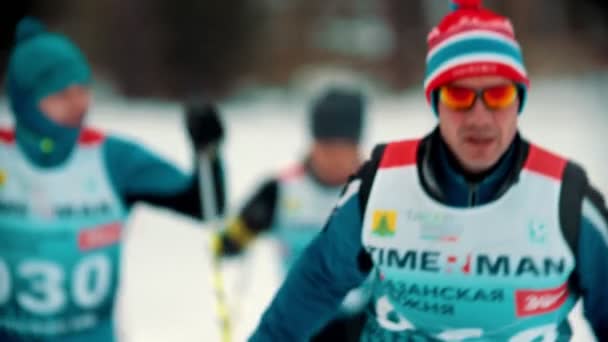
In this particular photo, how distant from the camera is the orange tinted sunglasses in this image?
228 cm

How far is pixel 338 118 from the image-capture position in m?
4.47

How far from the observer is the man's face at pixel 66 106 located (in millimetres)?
3652

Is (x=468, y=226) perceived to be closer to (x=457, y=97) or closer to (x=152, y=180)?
(x=457, y=97)

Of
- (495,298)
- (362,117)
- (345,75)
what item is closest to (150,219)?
(362,117)

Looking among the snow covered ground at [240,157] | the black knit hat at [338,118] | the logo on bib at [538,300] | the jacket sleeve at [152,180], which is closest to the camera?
the logo on bib at [538,300]

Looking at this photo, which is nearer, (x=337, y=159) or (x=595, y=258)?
(x=595, y=258)

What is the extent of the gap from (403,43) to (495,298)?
21.2 meters

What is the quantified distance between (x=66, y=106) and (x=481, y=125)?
1946 mm

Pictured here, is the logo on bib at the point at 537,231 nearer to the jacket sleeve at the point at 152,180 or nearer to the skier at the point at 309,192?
the jacket sleeve at the point at 152,180

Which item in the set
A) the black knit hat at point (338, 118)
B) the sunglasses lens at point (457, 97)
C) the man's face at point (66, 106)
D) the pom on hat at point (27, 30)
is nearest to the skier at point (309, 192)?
the black knit hat at point (338, 118)

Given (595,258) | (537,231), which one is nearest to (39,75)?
(537,231)

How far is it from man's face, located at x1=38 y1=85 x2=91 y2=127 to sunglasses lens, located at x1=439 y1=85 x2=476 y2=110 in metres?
1.80

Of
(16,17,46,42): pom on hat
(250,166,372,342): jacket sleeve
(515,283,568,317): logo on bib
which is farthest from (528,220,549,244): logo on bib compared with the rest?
(16,17,46,42): pom on hat

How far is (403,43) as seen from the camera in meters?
23.2
